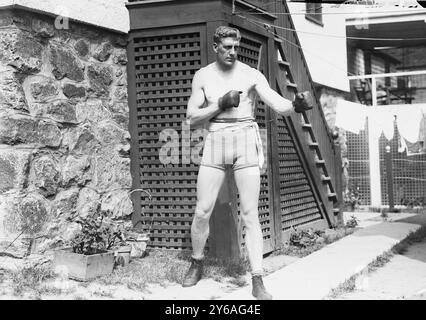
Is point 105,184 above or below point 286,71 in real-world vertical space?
below

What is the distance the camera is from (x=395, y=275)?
18.9 ft

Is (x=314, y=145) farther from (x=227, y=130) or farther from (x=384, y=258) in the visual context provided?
(x=227, y=130)

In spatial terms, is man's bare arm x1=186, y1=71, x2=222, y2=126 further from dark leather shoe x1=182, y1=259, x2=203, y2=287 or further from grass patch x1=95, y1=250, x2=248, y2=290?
grass patch x1=95, y1=250, x2=248, y2=290

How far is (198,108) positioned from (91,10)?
1.96 meters

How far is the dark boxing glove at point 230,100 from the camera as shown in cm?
451

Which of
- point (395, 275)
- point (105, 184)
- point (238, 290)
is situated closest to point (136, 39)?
point (105, 184)

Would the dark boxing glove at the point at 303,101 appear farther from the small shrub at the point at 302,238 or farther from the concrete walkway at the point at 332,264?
the small shrub at the point at 302,238

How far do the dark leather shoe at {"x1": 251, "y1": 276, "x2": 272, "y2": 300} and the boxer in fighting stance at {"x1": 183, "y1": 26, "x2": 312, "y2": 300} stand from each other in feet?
1.17

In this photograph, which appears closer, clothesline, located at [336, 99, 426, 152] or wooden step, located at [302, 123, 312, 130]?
wooden step, located at [302, 123, 312, 130]

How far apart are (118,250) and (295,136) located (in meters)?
3.52

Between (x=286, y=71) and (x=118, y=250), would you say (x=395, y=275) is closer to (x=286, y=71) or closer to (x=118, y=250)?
(x=118, y=250)

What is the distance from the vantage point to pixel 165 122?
652 cm

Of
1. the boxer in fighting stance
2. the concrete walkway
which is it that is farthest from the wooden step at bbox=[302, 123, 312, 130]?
the boxer in fighting stance

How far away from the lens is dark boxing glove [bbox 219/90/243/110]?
177 inches
